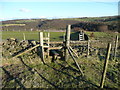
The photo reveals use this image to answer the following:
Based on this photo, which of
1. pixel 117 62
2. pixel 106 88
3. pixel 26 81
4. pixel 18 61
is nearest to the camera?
pixel 106 88

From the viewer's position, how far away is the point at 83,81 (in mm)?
6414

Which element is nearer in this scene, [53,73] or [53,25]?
[53,73]

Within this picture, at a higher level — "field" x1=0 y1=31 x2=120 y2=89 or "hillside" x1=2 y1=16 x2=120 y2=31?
"hillside" x1=2 y1=16 x2=120 y2=31

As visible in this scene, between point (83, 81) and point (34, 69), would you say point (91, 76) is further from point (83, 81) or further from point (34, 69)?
point (34, 69)

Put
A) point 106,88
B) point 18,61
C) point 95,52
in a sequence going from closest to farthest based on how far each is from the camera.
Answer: point 106,88, point 18,61, point 95,52

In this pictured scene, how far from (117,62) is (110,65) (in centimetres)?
124

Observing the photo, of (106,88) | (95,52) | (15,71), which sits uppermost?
(95,52)

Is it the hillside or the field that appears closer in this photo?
the field

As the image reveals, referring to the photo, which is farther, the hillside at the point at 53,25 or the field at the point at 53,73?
the hillside at the point at 53,25

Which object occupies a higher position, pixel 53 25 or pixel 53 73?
pixel 53 25

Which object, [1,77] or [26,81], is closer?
[26,81]

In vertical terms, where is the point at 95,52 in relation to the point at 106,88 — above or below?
above

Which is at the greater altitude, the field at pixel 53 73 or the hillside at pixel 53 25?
the hillside at pixel 53 25

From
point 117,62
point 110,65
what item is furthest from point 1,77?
point 117,62
